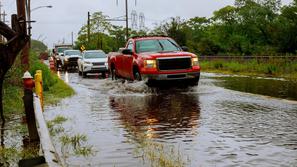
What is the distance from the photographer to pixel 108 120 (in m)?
11.1

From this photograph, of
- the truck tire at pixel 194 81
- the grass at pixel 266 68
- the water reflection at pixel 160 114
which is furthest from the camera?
the grass at pixel 266 68

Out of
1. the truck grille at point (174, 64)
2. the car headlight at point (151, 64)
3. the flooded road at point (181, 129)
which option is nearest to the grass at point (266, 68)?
the truck grille at point (174, 64)

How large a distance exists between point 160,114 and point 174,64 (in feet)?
19.9

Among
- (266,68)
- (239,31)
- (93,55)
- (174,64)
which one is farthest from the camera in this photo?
(239,31)

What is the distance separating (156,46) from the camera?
1933 centimetres

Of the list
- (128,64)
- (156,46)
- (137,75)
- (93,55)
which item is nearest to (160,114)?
(137,75)

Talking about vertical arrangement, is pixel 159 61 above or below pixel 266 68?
above

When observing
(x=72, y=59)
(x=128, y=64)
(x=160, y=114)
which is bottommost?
(x=160, y=114)

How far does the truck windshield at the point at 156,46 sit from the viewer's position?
19.2m

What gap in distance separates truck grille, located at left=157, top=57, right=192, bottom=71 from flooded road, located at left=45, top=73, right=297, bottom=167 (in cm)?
161

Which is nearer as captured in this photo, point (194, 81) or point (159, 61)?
point (159, 61)

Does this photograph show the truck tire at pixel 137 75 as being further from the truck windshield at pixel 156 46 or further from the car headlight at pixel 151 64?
the car headlight at pixel 151 64

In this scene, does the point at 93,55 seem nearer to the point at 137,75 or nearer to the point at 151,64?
the point at 137,75

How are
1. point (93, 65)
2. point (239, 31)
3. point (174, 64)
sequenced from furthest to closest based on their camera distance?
1. point (239, 31)
2. point (93, 65)
3. point (174, 64)
